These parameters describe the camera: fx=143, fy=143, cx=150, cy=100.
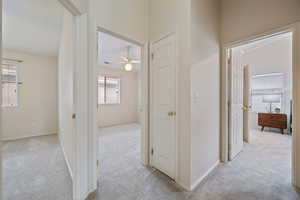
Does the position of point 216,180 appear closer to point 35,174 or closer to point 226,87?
point 226,87

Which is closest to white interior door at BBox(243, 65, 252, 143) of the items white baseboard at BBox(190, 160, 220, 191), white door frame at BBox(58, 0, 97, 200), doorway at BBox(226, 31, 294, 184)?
doorway at BBox(226, 31, 294, 184)

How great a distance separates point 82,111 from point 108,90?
181 inches

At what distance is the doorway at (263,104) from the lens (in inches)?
100

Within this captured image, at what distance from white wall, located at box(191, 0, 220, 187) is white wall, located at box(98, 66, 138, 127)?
14.9 ft

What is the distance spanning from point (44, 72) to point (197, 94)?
485cm

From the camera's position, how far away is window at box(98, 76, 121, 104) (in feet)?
19.2

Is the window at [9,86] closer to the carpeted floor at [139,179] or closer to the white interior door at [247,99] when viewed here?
the carpeted floor at [139,179]

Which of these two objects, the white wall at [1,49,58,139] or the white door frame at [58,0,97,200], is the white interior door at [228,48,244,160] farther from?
the white wall at [1,49,58,139]

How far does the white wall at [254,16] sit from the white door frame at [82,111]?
2.19 metres

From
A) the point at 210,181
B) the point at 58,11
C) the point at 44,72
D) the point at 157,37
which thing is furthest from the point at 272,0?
the point at 44,72

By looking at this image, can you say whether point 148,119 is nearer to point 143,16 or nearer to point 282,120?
point 143,16

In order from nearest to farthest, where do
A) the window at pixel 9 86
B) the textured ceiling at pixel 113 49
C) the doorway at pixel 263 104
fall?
the doorway at pixel 263 104 → the textured ceiling at pixel 113 49 → the window at pixel 9 86

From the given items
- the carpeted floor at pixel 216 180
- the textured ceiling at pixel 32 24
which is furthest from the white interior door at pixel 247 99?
the textured ceiling at pixel 32 24

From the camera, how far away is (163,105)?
2109 mm
